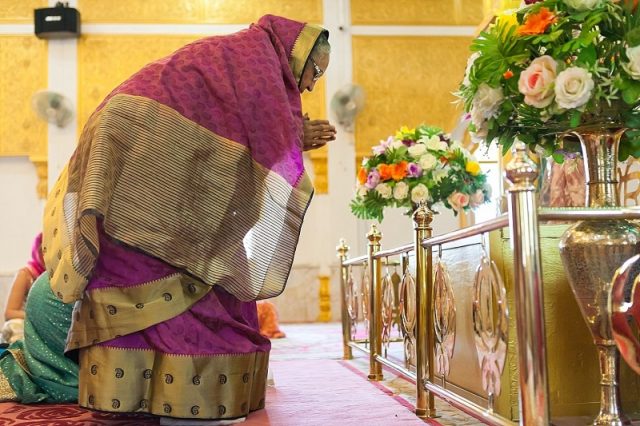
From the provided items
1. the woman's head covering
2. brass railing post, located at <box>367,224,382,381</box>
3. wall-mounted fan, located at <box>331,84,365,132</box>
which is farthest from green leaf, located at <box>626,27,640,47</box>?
wall-mounted fan, located at <box>331,84,365,132</box>

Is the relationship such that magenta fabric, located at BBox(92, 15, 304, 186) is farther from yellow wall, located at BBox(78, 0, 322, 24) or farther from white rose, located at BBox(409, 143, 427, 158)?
yellow wall, located at BBox(78, 0, 322, 24)

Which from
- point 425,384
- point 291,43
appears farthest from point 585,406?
point 291,43

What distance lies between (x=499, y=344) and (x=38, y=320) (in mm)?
1886

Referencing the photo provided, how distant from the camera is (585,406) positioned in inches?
91.4

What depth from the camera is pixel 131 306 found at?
7.68ft

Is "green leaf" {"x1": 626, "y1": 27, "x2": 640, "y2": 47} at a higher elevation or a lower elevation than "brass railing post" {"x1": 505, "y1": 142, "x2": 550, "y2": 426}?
higher

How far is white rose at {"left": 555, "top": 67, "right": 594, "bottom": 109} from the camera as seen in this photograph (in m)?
1.91

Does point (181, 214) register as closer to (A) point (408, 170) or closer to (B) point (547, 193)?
(B) point (547, 193)

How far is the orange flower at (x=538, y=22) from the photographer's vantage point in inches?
78.9

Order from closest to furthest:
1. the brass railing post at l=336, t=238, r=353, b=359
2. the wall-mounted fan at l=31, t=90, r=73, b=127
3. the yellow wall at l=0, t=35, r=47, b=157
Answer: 1. the brass railing post at l=336, t=238, r=353, b=359
2. the wall-mounted fan at l=31, t=90, r=73, b=127
3. the yellow wall at l=0, t=35, r=47, b=157

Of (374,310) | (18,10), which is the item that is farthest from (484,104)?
(18,10)

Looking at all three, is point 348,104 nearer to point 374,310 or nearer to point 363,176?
point 363,176

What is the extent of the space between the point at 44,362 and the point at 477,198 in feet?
8.76

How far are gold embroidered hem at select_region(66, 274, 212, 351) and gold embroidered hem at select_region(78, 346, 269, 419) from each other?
0.19ft
